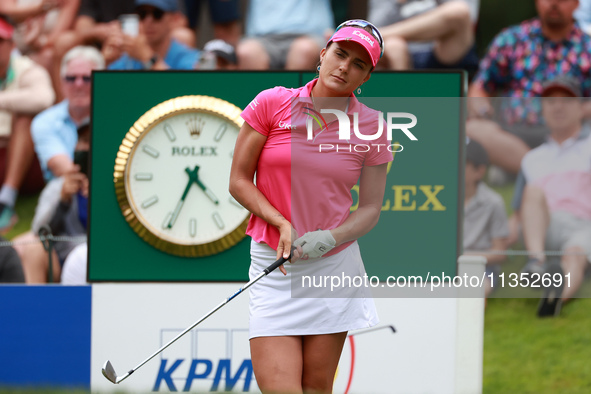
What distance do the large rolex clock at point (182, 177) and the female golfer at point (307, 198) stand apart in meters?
1.27

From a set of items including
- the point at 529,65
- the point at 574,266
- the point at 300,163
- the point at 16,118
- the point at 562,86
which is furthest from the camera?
the point at 16,118

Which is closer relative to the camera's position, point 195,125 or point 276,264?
point 276,264

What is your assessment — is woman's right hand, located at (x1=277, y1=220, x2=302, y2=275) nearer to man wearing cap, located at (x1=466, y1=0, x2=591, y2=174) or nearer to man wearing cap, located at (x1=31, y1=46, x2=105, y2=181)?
man wearing cap, located at (x1=466, y1=0, x2=591, y2=174)

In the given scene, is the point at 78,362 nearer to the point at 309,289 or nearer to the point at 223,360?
the point at 223,360

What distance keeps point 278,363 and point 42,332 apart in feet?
6.18

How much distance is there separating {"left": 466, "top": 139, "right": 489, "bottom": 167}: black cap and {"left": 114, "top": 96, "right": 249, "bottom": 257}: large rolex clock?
5.18 feet

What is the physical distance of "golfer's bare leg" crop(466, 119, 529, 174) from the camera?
5246mm

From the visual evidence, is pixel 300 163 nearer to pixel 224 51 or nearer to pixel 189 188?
pixel 189 188

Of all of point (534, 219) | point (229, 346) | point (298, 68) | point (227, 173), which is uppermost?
point (298, 68)

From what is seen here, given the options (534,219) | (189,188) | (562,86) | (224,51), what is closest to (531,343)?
(534,219)

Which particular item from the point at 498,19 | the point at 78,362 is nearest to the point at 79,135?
the point at 78,362

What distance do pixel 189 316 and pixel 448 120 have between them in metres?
1.54

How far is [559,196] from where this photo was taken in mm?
5000

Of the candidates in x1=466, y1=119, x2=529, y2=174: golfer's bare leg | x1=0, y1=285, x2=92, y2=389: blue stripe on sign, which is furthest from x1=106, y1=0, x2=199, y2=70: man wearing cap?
x1=0, y1=285, x2=92, y2=389: blue stripe on sign
